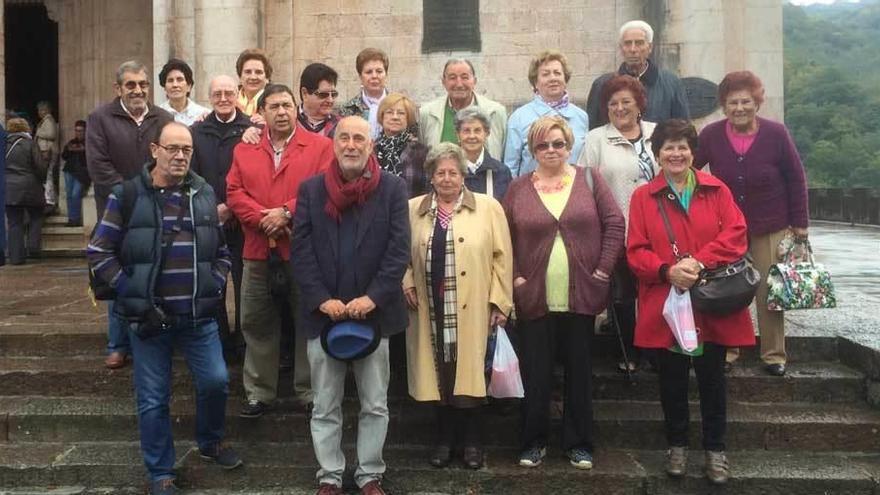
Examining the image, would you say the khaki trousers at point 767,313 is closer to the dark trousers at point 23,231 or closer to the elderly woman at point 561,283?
the elderly woman at point 561,283

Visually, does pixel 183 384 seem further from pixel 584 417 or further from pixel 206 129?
pixel 584 417

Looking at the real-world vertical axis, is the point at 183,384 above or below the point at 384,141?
below

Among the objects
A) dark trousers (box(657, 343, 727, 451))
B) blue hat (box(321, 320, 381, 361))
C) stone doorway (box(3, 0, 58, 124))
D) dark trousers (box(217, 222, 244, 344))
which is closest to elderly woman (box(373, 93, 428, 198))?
dark trousers (box(217, 222, 244, 344))

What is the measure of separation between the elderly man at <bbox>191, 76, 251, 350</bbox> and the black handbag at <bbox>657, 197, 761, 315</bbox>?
2954mm

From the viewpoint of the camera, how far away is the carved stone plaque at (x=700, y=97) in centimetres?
905

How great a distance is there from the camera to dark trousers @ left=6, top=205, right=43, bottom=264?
11023 mm

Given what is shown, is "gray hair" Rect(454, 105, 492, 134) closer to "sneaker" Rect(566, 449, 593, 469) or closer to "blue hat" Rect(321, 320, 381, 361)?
"blue hat" Rect(321, 320, 381, 361)

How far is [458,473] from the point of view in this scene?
4.83 meters

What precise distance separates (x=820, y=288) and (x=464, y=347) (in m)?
2.45

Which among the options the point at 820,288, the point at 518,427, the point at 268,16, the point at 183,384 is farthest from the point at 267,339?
the point at 268,16

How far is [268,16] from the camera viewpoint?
1006 centimetres

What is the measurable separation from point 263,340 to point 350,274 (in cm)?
105

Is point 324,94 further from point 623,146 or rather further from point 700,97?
point 700,97

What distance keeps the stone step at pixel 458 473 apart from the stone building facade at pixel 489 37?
5550 millimetres
